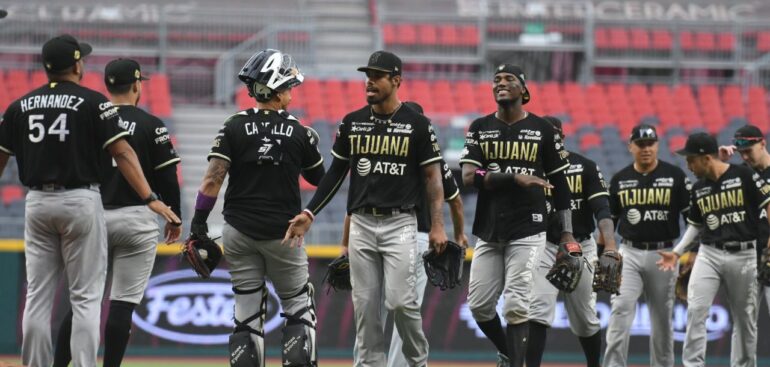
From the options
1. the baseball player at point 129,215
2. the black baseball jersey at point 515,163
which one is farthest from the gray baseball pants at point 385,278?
the baseball player at point 129,215

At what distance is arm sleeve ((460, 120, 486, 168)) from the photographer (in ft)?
29.9

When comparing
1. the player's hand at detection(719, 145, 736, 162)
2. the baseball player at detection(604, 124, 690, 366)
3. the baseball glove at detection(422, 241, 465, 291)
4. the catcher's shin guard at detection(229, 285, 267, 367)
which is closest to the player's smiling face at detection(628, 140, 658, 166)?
the baseball player at detection(604, 124, 690, 366)

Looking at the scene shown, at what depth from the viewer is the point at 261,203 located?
830cm

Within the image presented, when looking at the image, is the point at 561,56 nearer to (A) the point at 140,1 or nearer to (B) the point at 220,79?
(B) the point at 220,79

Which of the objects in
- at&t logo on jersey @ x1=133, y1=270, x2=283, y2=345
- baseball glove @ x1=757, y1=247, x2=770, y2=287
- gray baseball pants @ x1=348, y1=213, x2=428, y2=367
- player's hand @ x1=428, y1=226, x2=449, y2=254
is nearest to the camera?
gray baseball pants @ x1=348, y1=213, x2=428, y2=367

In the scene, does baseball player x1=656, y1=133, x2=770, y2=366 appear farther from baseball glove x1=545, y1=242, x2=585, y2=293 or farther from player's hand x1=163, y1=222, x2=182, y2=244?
player's hand x1=163, y1=222, x2=182, y2=244

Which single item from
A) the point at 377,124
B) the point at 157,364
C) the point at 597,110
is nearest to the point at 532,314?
the point at 377,124

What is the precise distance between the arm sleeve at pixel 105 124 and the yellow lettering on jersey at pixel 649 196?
5626 mm

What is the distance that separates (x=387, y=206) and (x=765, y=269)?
171 inches

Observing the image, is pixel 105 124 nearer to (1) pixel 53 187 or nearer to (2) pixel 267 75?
(1) pixel 53 187

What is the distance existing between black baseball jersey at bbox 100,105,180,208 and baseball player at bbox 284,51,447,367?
1.24 metres

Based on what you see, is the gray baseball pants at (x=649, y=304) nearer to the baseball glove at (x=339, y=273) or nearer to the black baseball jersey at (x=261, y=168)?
the baseball glove at (x=339, y=273)

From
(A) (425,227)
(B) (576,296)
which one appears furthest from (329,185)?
(B) (576,296)

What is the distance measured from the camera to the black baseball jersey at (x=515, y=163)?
8992 mm
